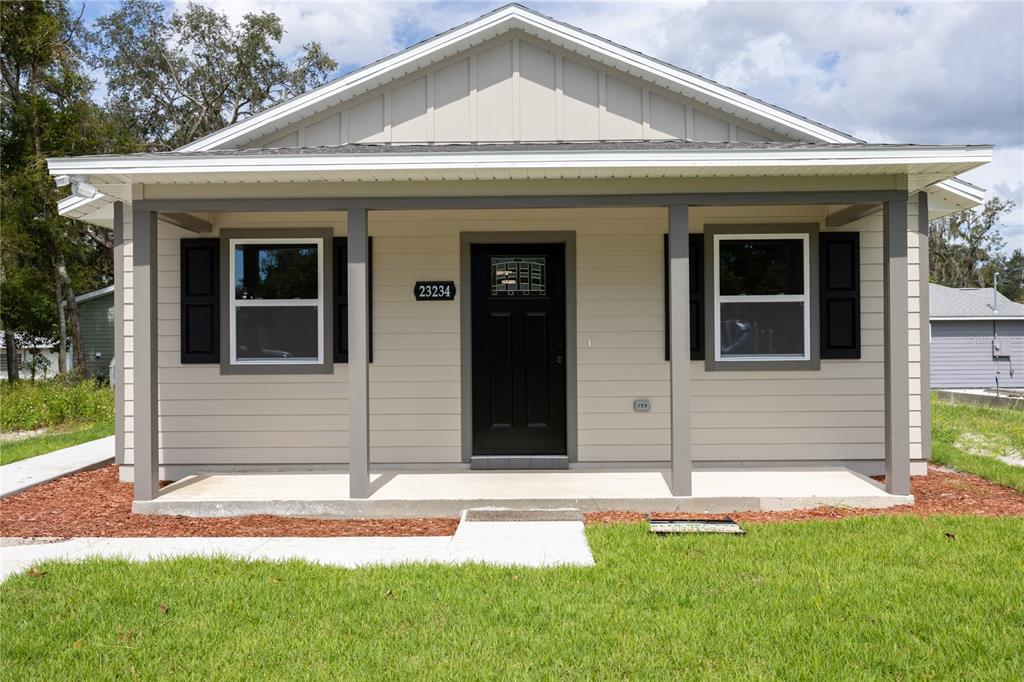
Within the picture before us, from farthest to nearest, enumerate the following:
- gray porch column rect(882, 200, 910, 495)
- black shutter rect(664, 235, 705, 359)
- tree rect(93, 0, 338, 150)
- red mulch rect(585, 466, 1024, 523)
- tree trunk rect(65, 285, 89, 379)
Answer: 1. tree rect(93, 0, 338, 150)
2. tree trunk rect(65, 285, 89, 379)
3. black shutter rect(664, 235, 705, 359)
4. gray porch column rect(882, 200, 910, 495)
5. red mulch rect(585, 466, 1024, 523)

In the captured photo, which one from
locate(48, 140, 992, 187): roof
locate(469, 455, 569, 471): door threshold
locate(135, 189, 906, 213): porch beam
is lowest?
locate(469, 455, 569, 471): door threshold

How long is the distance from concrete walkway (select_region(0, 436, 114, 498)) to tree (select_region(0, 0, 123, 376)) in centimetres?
1004

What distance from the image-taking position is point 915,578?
13.2 feet

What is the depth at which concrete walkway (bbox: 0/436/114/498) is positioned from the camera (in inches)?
288

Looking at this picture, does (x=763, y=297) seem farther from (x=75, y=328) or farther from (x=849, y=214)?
(x=75, y=328)

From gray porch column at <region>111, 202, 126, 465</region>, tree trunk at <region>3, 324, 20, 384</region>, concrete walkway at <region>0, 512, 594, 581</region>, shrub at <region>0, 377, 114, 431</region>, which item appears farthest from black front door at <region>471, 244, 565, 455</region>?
tree trunk at <region>3, 324, 20, 384</region>

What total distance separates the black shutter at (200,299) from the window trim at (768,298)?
448 cm

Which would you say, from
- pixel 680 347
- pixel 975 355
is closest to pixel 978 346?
pixel 975 355

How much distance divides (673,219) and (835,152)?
1.20 m

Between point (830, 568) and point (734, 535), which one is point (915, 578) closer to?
point (830, 568)

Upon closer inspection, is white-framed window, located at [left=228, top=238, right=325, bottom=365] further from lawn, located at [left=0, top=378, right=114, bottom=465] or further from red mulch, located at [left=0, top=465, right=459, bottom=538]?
lawn, located at [left=0, top=378, right=114, bottom=465]

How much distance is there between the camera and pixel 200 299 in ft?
23.3

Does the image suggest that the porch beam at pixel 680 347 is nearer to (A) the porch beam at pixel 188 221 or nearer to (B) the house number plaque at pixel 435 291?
(B) the house number plaque at pixel 435 291

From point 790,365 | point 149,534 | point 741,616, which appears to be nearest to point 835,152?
point 790,365
